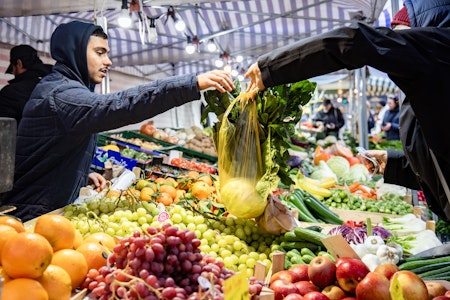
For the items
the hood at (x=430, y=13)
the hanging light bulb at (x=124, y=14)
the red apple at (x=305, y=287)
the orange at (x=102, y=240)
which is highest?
the hanging light bulb at (x=124, y=14)

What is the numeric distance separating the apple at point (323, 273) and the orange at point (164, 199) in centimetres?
143

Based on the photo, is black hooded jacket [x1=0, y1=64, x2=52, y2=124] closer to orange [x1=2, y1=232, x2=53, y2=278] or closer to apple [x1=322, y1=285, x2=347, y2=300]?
orange [x1=2, y1=232, x2=53, y2=278]

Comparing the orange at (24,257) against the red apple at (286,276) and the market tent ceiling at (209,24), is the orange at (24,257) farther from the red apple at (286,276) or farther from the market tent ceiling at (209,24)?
the market tent ceiling at (209,24)

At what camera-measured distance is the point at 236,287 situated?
54.2 inches

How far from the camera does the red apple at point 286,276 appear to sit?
82.1 inches

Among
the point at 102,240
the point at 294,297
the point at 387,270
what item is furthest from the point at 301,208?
the point at 102,240

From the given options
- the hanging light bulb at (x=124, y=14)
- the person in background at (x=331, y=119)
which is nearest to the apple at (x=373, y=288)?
the hanging light bulb at (x=124, y=14)

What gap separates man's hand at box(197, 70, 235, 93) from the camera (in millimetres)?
2488

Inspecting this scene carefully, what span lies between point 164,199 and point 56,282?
5.47 ft

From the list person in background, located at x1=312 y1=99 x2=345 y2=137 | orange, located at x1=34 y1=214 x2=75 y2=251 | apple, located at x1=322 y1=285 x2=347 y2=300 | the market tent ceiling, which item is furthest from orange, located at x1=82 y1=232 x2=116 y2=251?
person in background, located at x1=312 y1=99 x2=345 y2=137

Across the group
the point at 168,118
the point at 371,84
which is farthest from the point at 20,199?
the point at 371,84

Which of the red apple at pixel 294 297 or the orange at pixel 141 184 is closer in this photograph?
the red apple at pixel 294 297

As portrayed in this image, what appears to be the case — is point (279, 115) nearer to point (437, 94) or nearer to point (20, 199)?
point (437, 94)

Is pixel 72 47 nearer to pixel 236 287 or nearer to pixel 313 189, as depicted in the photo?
pixel 236 287
